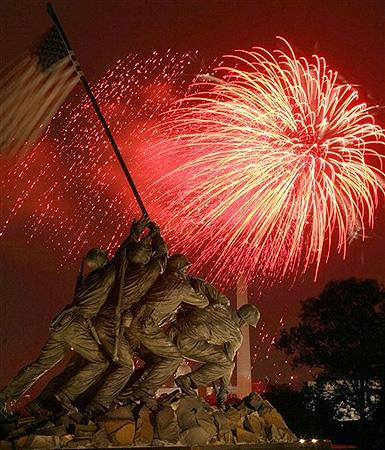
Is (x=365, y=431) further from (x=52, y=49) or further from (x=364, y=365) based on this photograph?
(x=52, y=49)

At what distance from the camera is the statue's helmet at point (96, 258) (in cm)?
1355

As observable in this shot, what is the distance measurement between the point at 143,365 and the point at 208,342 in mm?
1258

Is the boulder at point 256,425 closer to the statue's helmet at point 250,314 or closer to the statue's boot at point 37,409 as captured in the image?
the statue's helmet at point 250,314

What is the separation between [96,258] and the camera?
13.6 meters

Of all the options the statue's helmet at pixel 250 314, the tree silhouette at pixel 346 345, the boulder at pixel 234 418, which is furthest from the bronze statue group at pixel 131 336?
the tree silhouette at pixel 346 345

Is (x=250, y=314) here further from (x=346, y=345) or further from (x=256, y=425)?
(x=346, y=345)

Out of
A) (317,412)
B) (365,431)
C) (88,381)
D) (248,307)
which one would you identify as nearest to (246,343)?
(317,412)

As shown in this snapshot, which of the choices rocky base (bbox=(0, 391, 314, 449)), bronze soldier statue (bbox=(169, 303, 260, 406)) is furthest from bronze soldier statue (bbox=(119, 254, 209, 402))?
rocky base (bbox=(0, 391, 314, 449))

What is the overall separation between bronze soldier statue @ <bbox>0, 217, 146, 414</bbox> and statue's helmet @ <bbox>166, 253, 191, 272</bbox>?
→ 106 centimetres

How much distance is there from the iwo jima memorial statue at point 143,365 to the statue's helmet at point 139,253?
0.02m

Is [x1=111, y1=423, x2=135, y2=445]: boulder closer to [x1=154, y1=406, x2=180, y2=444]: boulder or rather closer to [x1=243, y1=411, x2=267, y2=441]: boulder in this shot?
[x1=154, y1=406, x2=180, y2=444]: boulder

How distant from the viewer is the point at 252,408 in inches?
517

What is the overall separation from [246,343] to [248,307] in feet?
55.8

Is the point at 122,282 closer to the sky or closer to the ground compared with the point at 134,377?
closer to the sky
